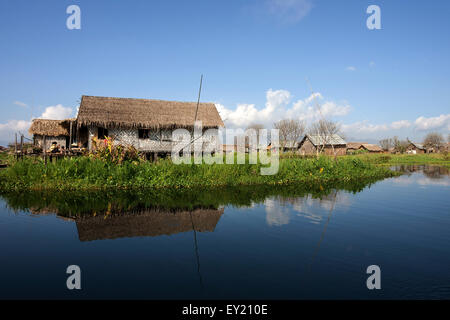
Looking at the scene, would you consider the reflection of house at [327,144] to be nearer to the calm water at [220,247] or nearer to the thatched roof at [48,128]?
the thatched roof at [48,128]

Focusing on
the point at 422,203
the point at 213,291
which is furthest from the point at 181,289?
the point at 422,203

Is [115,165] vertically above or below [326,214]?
above

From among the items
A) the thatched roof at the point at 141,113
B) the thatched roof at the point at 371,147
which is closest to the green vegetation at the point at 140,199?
the thatched roof at the point at 141,113

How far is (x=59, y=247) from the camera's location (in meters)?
5.23

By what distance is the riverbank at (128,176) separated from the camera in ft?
35.1

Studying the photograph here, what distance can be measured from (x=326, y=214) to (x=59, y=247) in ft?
19.7

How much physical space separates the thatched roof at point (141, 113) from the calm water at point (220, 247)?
923cm

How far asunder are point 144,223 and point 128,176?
5.17 m

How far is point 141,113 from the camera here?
1914cm

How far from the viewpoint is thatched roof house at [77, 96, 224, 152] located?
1805cm

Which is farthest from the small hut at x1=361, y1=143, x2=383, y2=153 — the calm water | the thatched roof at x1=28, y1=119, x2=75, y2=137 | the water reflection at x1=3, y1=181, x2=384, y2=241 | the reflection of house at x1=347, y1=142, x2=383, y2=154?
the calm water

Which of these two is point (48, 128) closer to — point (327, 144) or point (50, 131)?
point (50, 131)

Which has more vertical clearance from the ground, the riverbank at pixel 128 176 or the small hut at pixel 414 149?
the small hut at pixel 414 149

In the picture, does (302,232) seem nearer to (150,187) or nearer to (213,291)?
(213,291)
